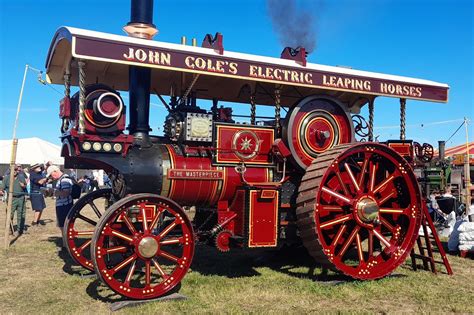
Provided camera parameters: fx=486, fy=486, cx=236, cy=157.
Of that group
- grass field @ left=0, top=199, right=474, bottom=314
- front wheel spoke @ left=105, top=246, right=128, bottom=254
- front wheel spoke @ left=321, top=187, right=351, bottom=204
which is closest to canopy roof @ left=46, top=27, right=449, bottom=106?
front wheel spoke @ left=321, top=187, right=351, bottom=204

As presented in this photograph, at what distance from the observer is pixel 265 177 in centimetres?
586

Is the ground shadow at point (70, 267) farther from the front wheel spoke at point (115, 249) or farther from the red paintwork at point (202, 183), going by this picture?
the red paintwork at point (202, 183)

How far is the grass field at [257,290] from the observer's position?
15.1 ft

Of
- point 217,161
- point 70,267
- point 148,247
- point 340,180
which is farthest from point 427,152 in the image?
point 70,267

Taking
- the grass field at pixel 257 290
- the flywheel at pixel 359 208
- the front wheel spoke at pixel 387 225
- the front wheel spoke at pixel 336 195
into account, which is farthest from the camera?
the front wheel spoke at pixel 387 225

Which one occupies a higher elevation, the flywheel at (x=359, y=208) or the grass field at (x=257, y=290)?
the flywheel at (x=359, y=208)

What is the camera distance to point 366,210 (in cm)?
555

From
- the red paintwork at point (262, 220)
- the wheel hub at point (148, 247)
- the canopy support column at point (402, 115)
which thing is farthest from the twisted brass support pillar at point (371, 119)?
the wheel hub at point (148, 247)

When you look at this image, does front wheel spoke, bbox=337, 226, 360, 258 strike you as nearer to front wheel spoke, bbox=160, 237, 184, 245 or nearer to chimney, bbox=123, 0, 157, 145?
front wheel spoke, bbox=160, 237, 184, 245

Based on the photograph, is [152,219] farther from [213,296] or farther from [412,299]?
[412,299]

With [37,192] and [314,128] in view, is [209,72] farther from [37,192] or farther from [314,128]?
[37,192]

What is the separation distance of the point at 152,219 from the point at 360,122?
11.3 ft

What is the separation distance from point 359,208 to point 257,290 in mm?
1499

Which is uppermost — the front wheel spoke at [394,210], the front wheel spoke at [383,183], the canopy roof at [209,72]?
the canopy roof at [209,72]
